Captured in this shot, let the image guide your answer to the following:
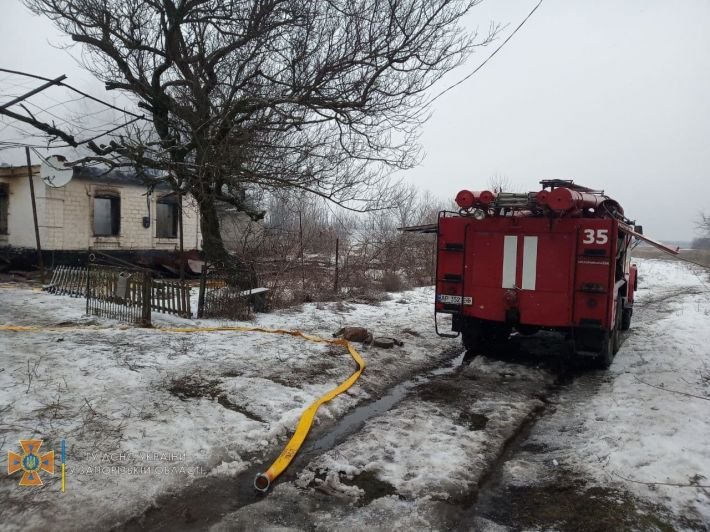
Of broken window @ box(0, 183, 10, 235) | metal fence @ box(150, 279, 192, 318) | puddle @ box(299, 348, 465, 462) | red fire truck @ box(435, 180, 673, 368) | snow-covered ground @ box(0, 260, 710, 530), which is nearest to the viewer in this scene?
snow-covered ground @ box(0, 260, 710, 530)

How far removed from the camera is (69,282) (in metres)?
12.2

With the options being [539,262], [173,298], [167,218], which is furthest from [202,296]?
[167,218]

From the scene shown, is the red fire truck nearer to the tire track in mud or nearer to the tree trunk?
the tire track in mud

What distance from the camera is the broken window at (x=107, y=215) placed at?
64.4ft

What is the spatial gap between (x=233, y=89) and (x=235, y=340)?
5762 millimetres

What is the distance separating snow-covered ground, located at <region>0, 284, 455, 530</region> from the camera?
3.38 metres

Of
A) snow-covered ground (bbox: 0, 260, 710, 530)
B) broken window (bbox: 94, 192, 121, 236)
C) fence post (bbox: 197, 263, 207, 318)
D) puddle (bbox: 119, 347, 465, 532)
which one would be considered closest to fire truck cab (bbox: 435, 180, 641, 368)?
snow-covered ground (bbox: 0, 260, 710, 530)

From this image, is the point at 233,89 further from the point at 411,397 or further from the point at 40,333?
the point at 411,397

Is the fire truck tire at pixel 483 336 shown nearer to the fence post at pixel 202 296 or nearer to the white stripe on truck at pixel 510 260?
the white stripe on truck at pixel 510 260

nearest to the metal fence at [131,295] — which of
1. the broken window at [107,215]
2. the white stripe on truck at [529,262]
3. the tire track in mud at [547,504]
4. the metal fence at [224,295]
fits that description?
the metal fence at [224,295]

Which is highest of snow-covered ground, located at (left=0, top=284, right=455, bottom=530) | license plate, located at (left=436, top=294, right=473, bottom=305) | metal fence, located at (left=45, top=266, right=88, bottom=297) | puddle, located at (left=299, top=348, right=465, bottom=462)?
license plate, located at (left=436, top=294, right=473, bottom=305)

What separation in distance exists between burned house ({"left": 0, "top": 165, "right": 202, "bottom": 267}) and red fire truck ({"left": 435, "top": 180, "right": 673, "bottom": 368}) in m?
12.8

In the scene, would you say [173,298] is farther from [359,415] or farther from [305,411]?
[359,415]

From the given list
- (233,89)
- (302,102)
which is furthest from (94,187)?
A: (302,102)
